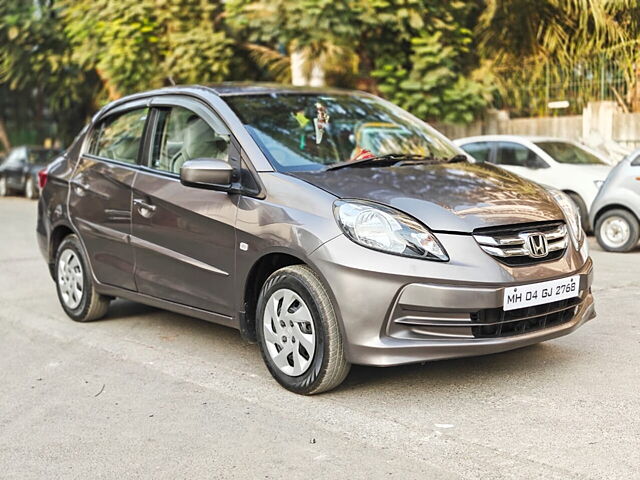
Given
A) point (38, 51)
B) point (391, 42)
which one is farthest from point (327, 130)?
point (38, 51)

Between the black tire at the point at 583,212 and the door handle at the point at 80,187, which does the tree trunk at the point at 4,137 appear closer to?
the black tire at the point at 583,212

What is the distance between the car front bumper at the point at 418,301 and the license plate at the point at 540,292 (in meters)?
0.04

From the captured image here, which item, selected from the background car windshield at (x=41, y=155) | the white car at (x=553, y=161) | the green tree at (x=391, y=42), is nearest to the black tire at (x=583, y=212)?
the white car at (x=553, y=161)

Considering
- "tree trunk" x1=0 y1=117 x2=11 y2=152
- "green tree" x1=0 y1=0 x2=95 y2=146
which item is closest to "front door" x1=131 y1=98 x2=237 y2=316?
"green tree" x1=0 y1=0 x2=95 y2=146

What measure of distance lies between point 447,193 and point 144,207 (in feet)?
6.78

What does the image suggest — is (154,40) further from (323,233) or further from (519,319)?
(519,319)

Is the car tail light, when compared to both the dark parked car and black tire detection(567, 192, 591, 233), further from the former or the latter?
the dark parked car

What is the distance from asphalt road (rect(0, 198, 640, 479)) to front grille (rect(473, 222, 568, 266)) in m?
0.69

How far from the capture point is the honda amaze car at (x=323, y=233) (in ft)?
14.5

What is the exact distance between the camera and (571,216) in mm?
5074

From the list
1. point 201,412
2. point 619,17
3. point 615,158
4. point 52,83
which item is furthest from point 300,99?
point 52,83

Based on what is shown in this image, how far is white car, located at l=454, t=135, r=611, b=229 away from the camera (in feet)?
40.2

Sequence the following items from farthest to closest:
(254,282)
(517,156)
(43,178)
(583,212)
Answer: (517,156) → (583,212) → (43,178) → (254,282)

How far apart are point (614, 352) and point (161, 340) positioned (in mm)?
2907
